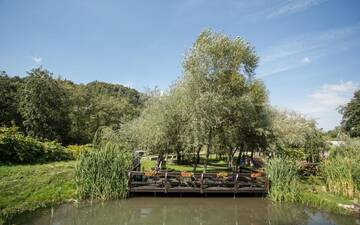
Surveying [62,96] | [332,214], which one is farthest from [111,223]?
[62,96]

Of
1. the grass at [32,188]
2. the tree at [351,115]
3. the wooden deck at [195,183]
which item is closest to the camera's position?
the grass at [32,188]

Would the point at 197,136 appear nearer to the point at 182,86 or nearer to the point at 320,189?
the point at 182,86

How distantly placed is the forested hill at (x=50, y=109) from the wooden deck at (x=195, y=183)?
15.7m

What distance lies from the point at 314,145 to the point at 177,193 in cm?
1653

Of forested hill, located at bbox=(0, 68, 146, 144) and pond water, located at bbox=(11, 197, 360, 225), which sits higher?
forested hill, located at bbox=(0, 68, 146, 144)

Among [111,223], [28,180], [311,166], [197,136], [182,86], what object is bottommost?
[111,223]

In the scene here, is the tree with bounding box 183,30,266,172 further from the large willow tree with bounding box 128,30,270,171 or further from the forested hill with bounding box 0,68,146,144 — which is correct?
the forested hill with bounding box 0,68,146,144

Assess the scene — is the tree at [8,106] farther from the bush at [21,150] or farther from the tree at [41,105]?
the bush at [21,150]

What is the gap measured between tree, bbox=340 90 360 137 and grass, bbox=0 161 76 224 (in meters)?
64.4

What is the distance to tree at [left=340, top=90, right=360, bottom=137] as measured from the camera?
66.5 m

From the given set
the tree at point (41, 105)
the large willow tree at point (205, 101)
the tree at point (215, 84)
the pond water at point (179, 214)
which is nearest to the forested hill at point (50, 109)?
the tree at point (41, 105)

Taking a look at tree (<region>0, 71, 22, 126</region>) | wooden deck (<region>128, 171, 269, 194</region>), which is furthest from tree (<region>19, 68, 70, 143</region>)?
wooden deck (<region>128, 171, 269, 194</region>)

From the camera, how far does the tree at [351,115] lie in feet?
218

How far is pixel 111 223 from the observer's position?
12648mm
